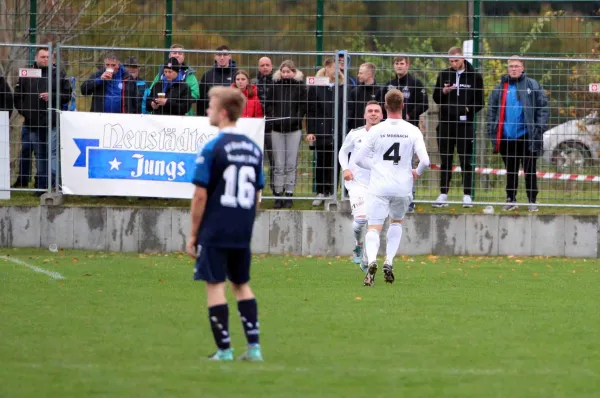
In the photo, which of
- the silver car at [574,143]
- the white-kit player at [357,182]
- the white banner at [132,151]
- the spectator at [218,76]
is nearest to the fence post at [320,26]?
the spectator at [218,76]

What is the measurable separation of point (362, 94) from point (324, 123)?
0.68 m

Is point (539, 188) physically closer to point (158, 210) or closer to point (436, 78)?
point (436, 78)

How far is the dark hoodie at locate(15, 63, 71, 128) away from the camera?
56.7 feet

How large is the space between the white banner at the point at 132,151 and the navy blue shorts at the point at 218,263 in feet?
28.8

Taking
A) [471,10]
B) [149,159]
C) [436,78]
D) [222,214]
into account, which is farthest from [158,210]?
[222,214]

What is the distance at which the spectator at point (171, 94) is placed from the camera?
56.7ft

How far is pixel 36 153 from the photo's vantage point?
57.0 ft

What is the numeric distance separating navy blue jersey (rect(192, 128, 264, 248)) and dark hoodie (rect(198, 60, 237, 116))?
9425 mm

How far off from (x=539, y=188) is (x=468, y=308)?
665cm

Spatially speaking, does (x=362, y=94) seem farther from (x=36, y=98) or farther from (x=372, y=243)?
(x=36, y=98)

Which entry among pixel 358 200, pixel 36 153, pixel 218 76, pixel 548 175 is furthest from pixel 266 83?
pixel 548 175

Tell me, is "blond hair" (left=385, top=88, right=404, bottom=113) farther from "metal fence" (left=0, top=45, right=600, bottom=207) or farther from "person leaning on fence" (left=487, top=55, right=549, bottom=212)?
"person leaning on fence" (left=487, top=55, right=549, bottom=212)

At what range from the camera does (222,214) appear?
796 cm

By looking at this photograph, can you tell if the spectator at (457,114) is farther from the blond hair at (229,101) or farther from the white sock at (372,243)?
the blond hair at (229,101)
